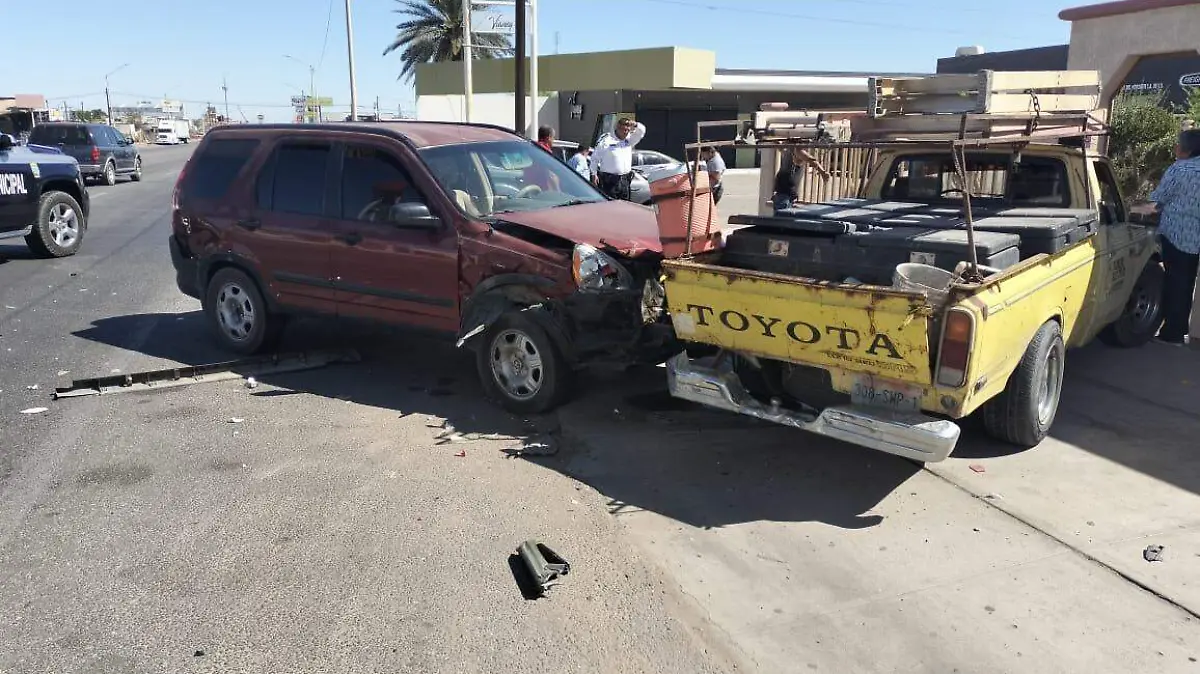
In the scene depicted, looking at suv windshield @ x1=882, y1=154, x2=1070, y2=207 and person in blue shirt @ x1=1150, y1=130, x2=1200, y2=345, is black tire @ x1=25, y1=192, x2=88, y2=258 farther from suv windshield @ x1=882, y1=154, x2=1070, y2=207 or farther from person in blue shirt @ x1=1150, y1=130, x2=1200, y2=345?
person in blue shirt @ x1=1150, y1=130, x2=1200, y2=345

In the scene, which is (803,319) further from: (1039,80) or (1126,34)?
(1126,34)

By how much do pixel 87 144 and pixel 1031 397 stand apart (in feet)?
88.3

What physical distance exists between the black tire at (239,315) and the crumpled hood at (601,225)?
243 centimetres

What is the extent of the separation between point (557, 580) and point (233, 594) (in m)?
1.37

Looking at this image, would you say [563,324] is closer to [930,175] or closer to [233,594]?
[233,594]

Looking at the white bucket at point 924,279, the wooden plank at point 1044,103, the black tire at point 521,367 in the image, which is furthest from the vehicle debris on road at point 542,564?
the wooden plank at point 1044,103

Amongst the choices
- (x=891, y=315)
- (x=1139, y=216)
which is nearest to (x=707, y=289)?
(x=891, y=315)

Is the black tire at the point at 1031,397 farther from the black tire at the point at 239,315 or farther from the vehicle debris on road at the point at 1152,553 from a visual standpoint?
the black tire at the point at 239,315

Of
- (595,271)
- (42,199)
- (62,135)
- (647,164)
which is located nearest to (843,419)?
(595,271)

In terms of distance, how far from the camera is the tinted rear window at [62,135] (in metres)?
25.2

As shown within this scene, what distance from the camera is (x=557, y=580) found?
12.8ft

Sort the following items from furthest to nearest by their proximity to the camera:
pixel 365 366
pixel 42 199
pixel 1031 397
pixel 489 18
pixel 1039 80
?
pixel 489 18 < pixel 42 199 < pixel 365 366 < pixel 1039 80 < pixel 1031 397

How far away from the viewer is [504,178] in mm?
6680

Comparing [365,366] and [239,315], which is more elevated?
[239,315]
